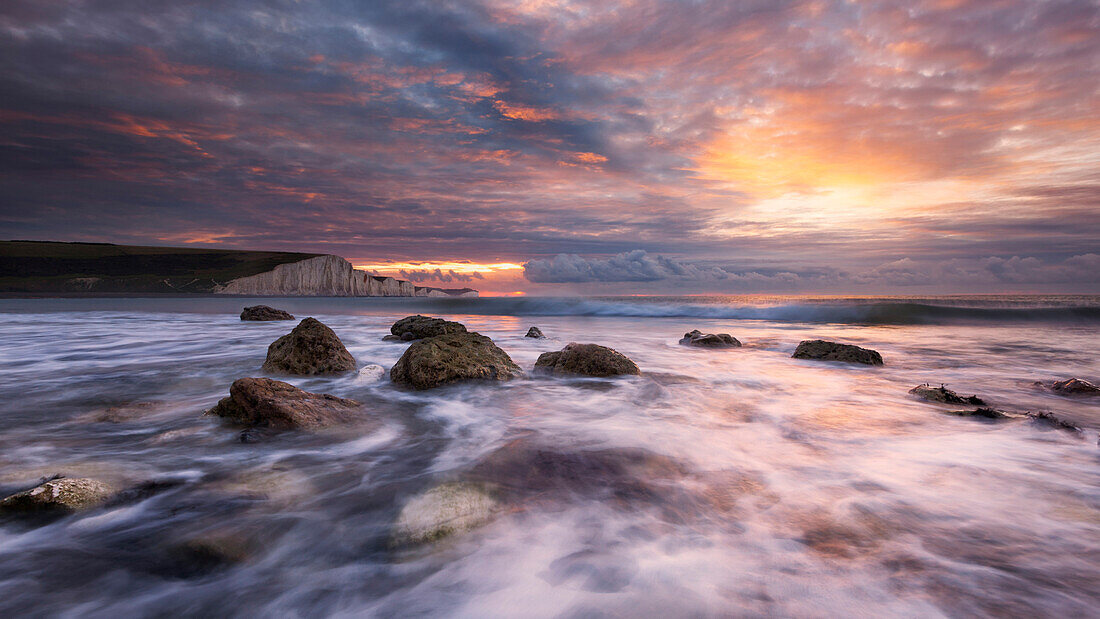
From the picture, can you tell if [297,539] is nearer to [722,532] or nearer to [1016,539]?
[722,532]

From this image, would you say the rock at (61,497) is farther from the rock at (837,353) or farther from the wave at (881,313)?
the wave at (881,313)

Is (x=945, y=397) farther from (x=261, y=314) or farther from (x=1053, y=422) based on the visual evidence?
(x=261, y=314)

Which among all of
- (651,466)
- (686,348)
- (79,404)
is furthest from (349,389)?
(686,348)

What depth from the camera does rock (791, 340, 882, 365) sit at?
8.70 metres

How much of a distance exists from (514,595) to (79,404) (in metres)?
6.29

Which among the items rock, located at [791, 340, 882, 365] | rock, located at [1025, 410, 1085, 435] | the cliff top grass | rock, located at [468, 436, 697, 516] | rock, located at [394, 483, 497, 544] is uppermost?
the cliff top grass

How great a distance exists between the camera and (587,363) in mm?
7246

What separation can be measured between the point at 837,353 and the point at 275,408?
9.48 meters

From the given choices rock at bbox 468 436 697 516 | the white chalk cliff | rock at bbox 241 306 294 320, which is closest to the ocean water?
rock at bbox 468 436 697 516

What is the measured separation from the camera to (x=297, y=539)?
251cm

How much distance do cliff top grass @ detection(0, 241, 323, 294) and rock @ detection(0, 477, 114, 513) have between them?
298ft

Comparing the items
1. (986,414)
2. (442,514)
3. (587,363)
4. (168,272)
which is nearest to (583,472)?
(442,514)

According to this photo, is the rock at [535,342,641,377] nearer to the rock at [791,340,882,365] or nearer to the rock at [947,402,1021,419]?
the rock at [947,402,1021,419]

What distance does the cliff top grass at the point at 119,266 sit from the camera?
241 feet
